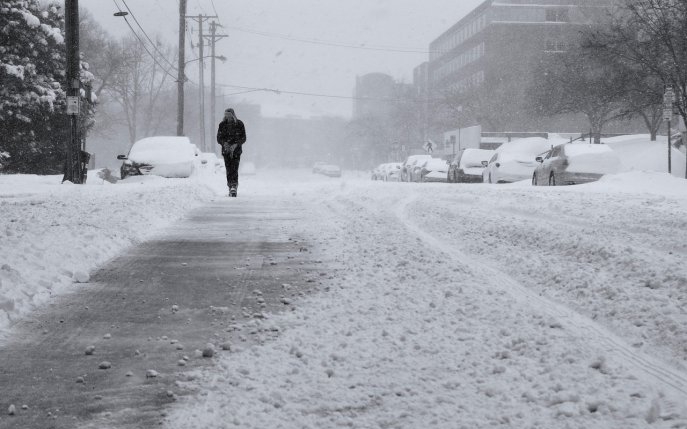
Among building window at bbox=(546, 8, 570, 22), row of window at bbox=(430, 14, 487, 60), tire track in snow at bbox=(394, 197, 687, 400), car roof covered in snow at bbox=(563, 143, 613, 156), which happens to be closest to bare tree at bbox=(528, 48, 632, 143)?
car roof covered in snow at bbox=(563, 143, 613, 156)

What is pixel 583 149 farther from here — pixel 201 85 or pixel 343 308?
pixel 201 85

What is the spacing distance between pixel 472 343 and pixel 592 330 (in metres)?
0.80

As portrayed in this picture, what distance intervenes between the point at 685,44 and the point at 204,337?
83.7 feet

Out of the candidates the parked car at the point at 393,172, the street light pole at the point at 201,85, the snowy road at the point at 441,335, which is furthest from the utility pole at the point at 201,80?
the snowy road at the point at 441,335

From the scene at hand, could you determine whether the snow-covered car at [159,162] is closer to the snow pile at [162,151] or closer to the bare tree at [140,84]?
the snow pile at [162,151]

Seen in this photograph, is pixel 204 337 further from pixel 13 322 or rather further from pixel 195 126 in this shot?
pixel 195 126

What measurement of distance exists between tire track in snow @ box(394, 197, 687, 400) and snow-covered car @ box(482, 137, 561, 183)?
55.5ft

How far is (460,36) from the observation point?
3807 inches

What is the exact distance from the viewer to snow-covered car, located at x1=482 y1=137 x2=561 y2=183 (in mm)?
23453

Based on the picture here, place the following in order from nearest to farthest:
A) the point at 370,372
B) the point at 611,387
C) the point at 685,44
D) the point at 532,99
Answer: the point at 611,387, the point at 370,372, the point at 685,44, the point at 532,99

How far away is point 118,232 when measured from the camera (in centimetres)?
783

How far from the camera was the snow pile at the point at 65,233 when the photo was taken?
511 cm

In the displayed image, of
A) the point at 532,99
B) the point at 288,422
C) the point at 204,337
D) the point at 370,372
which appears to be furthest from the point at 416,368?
the point at 532,99

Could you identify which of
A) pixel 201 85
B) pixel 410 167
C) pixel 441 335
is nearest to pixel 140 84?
pixel 201 85
